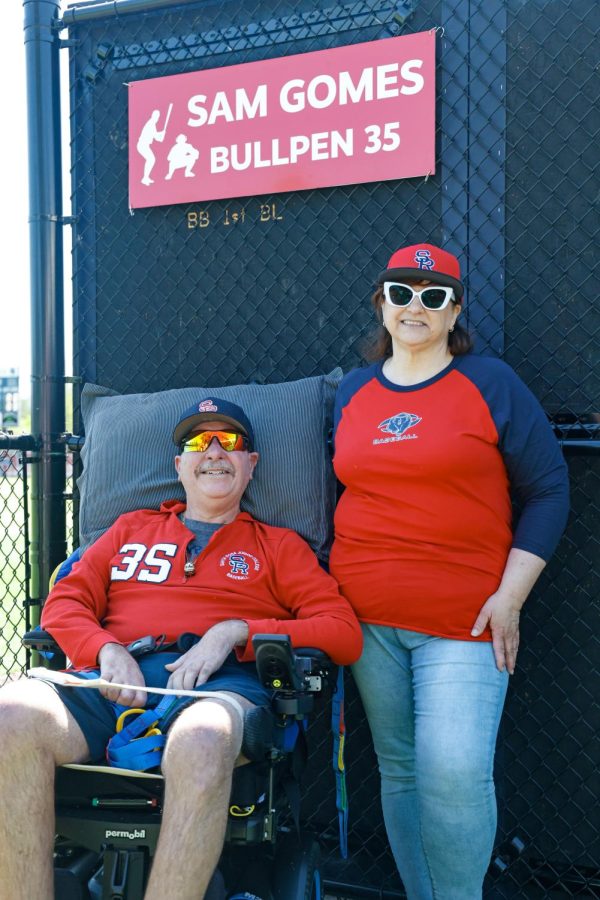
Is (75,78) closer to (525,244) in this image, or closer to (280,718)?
(525,244)

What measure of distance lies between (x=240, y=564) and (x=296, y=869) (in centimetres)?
93

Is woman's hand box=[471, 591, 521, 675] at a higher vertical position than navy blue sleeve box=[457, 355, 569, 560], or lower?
lower

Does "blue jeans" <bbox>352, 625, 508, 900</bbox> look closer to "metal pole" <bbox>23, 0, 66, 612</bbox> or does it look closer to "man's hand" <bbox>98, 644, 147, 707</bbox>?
"man's hand" <bbox>98, 644, 147, 707</bbox>

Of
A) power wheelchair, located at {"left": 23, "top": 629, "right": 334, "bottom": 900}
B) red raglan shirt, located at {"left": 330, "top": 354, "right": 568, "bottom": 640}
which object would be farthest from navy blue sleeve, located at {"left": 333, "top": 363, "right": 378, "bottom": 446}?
power wheelchair, located at {"left": 23, "top": 629, "right": 334, "bottom": 900}

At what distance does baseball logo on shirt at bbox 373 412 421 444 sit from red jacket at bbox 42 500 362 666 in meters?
0.50

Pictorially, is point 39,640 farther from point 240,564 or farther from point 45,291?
point 45,291

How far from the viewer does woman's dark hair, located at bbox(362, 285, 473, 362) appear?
9.14 feet

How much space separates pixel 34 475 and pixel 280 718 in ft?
6.26

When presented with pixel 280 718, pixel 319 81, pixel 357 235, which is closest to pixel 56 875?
pixel 280 718

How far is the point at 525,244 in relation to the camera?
128 inches

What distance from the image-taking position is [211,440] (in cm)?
300

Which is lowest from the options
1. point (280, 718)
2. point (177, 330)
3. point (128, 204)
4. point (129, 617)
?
point (280, 718)

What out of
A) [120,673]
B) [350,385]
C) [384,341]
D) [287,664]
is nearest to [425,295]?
[384,341]

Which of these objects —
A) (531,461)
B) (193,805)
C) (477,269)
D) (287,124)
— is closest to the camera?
(193,805)
